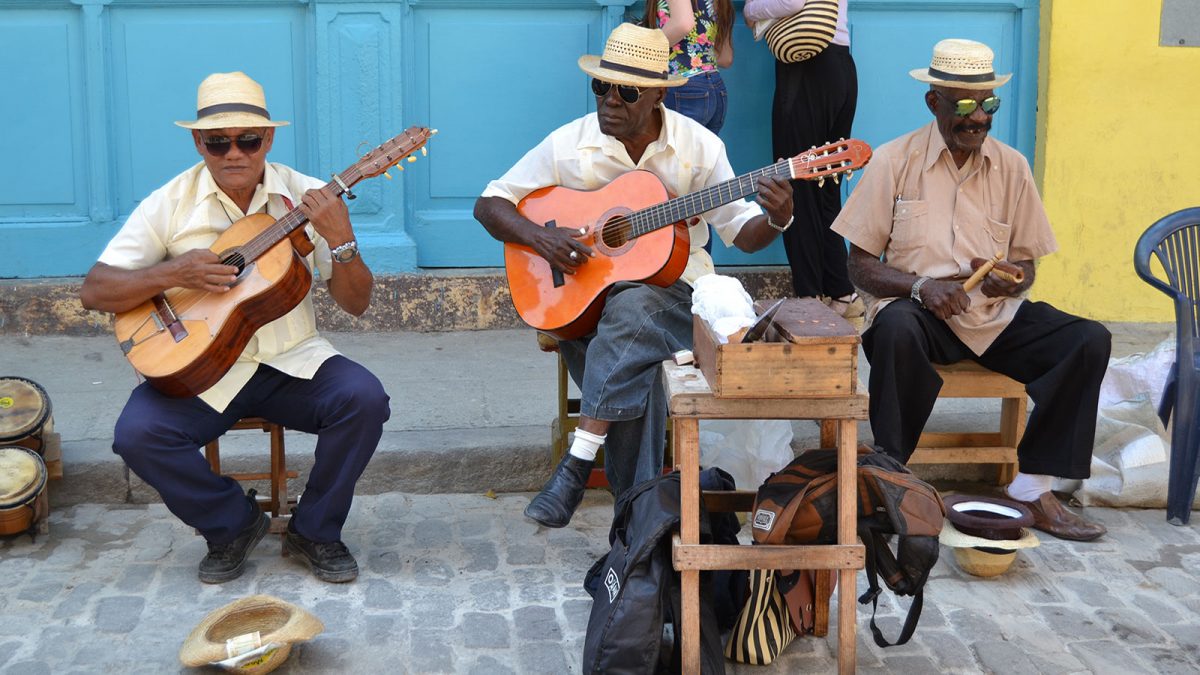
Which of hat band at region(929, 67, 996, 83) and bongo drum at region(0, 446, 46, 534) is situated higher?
hat band at region(929, 67, 996, 83)

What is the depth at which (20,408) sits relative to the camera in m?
4.47

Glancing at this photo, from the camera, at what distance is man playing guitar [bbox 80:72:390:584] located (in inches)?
158

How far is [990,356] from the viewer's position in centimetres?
466

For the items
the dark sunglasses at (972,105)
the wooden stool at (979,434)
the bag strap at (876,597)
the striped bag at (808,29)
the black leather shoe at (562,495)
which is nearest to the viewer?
the bag strap at (876,597)

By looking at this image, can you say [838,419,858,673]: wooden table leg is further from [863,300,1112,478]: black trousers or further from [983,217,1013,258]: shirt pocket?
[983,217,1013,258]: shirt pocket

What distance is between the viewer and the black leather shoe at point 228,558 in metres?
4.10

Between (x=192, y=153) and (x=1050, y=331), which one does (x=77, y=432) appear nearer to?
(x=192, y=153)

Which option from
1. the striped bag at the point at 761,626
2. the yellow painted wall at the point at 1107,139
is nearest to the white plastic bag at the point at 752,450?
the striped bag at the point at 761,626

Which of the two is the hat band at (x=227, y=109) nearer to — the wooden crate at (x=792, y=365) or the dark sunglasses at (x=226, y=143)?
the dark sunglasses at (x=226, y=143)

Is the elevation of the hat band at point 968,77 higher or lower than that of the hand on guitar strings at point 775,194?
higher

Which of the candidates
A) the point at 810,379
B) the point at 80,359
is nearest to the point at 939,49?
the point at 810,379

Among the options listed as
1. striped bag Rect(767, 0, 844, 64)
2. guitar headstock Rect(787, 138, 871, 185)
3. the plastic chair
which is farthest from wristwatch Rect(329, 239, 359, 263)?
the plastic chair

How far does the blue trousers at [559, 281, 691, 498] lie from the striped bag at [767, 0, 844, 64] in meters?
1.81

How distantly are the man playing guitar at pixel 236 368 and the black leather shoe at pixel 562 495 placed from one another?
531mm
